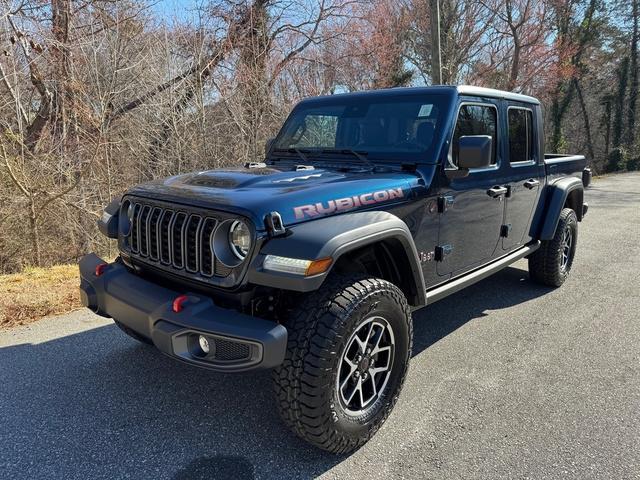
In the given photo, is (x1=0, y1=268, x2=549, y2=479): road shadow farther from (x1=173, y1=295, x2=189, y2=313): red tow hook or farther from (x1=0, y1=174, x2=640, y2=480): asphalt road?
(x1=173, y1=295, x2=189, y2=313): red tow hook

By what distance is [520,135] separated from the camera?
4285 mm

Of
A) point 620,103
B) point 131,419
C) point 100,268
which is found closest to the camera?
point 131,419

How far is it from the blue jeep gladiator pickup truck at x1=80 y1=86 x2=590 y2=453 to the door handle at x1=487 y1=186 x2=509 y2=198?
2 cm

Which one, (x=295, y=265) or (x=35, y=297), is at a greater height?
(x=295, y=265)

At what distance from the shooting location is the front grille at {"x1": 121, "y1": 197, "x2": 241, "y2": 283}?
2445mm

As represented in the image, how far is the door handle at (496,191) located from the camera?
3.74 metres

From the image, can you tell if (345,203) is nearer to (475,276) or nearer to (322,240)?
(322,240)

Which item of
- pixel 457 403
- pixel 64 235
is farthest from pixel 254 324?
pixel 64 235

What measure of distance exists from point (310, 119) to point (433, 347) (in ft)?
6.94

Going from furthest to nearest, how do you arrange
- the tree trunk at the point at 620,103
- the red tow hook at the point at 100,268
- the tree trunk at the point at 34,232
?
the tree trunk at the point at 620,103, the tree trunk at the point at 34,232, the red tow hook at the point at 100,268

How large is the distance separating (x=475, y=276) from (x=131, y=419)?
8.46ft

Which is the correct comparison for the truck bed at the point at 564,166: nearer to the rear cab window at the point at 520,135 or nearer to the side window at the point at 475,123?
the rear cab window at the point at 520,135

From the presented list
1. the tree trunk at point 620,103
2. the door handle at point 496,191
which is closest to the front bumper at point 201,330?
the door handle at point 496,191

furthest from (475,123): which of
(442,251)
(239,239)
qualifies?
(239,239)
